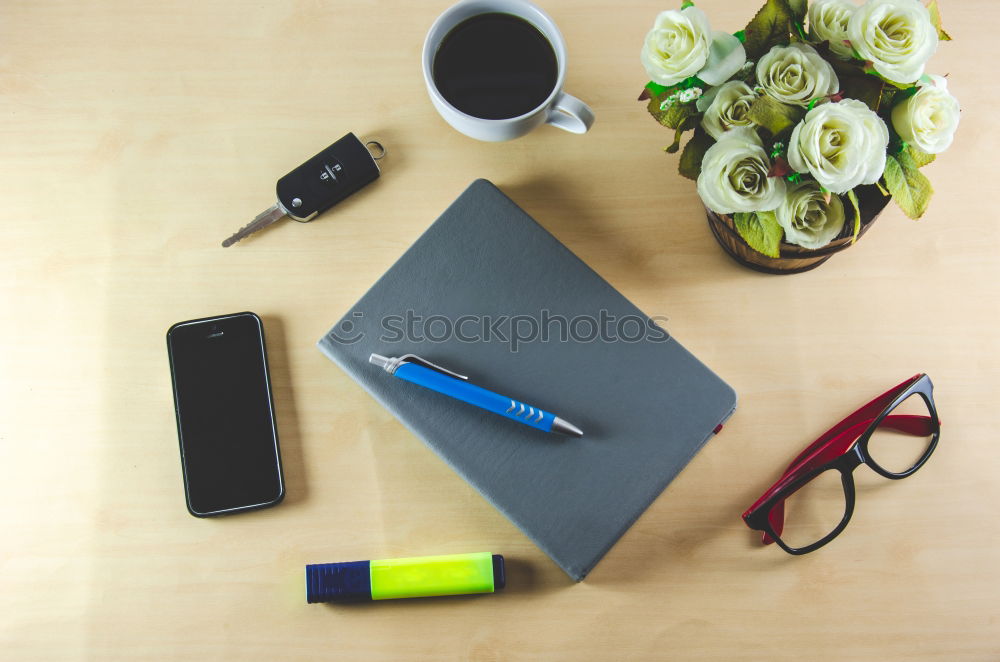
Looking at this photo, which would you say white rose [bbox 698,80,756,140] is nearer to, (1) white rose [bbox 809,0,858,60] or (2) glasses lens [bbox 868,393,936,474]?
(1) white rose [bbox 809,0,858,60]

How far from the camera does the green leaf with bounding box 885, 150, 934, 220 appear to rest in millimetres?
467

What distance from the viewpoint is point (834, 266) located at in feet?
2.09

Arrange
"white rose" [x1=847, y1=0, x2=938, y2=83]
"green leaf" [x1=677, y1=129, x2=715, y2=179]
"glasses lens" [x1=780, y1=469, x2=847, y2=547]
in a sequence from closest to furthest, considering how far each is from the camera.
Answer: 1. "white rose" [x1=847, y1=0, x2=938, y2=83]
2. "green leaf" [x1=677, y1=129, x2=715, y2=179]
3. "glasses lens" [x1=780, y1=469, x2=847, y2=547]

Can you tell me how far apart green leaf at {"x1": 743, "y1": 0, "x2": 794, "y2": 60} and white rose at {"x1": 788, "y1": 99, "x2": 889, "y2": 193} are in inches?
3.5

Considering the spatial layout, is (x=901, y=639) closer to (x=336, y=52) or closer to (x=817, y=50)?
(x=817, y=50)

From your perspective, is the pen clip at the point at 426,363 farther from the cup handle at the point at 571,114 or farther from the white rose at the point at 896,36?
the white rose at the point at 896,36

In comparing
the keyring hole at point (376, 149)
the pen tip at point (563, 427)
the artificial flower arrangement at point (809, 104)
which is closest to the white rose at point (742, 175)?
the artificial flower arrangement at point (809, 104)

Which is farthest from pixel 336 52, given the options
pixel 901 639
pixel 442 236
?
pixel 901 639

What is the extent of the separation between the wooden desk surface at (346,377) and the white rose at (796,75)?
0.21 meters

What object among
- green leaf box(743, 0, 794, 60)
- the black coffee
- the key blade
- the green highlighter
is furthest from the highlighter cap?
green leaf box(743, 0, 794, 60)

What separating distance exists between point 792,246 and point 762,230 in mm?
77

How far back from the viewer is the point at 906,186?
469mm

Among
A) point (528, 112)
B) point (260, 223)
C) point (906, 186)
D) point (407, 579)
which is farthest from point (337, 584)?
point (906, 186)

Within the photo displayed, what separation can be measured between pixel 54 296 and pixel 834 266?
0.76 m
